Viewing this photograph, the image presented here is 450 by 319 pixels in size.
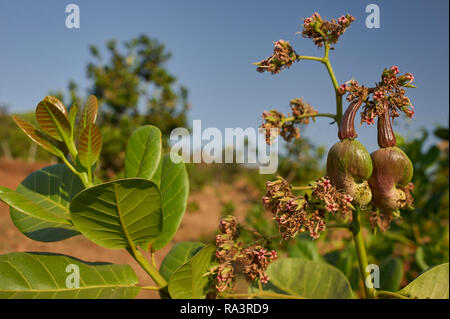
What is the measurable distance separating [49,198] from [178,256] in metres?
0.41

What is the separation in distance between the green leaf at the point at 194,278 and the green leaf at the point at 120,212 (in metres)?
0.13

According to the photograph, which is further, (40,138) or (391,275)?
(391,275)

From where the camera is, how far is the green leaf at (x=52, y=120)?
31.3 inches

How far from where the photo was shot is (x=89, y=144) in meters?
0.83

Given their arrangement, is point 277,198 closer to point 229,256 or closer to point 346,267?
point 229,256

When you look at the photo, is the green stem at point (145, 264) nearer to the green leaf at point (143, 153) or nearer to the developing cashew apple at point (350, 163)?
the green leaf at point (143, 153)

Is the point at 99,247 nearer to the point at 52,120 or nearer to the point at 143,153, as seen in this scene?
the point at 143,153

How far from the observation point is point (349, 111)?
74 centimetres

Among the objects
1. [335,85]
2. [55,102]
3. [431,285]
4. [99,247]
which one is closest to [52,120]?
[55,102]

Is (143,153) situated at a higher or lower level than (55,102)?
lower

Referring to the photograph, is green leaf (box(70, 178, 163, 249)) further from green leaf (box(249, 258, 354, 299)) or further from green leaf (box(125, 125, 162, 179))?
green leaf (box(249, 258, 354, 299))

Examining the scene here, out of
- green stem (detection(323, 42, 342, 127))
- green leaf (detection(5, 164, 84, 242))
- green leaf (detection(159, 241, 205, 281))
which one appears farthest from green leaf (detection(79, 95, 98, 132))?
green stem (detection(323, 42, 342, 127))

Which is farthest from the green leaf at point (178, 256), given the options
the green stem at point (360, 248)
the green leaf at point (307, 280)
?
the green stem at point (360, 248)

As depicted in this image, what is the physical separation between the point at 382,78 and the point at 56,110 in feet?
2.44
